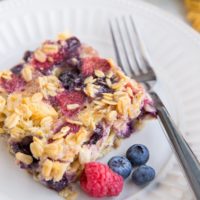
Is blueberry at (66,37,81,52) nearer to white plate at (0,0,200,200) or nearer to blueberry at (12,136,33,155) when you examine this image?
white plate at (0,0,200,200)

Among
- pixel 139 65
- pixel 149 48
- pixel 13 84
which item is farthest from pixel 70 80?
pixel 149 48

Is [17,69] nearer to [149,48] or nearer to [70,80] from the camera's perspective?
[70,80]

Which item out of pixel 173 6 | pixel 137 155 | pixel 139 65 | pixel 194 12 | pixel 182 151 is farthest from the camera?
pixel 173 6

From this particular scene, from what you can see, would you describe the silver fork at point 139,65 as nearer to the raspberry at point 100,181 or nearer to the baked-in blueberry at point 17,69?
the raspberry at point 100,181

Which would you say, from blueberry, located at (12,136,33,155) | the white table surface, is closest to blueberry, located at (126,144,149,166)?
blueberry, located at (12,136,33,155)

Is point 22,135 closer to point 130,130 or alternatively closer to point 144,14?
point 130,130


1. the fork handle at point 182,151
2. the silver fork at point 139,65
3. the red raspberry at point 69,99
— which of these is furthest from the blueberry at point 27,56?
the fork handle at point 182,151

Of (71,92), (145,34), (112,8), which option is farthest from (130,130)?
(112,8)

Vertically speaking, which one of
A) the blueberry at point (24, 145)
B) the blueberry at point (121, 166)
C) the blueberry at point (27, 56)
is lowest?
the blueberry at point (121, 166)

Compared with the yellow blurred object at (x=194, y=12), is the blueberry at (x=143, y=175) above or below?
below
